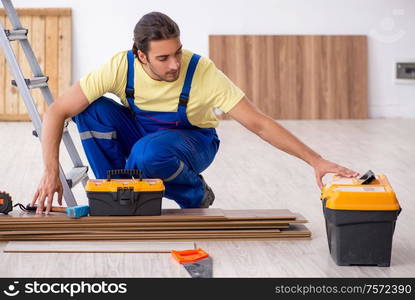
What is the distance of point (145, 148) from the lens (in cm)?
384

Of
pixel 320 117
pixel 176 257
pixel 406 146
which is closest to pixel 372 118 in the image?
pixel 320 117

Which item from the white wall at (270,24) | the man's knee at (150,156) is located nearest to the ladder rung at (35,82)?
the man's knee at (150,156)

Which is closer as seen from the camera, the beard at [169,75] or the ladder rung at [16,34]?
the beard at [169,75]

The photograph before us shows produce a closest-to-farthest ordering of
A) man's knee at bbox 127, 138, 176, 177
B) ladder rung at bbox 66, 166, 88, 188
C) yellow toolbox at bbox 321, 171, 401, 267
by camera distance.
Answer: yellow toolbox at bbox 321, 171, 401, 267 → man's knee at bbox 127, 138, 176, 177 → ladder rung at bbox 66, 166, 88, 188

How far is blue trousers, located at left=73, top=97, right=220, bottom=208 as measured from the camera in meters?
3.87

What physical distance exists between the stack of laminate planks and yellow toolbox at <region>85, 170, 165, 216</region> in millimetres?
38

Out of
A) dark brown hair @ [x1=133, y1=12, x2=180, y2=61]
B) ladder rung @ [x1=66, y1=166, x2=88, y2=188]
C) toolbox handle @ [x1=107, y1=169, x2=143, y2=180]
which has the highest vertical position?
dark brown hair @ [x1=133, y1=12, x2=180, y2=61]

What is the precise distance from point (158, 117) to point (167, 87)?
0.63 ft

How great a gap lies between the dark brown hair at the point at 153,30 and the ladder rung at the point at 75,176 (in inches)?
30.2

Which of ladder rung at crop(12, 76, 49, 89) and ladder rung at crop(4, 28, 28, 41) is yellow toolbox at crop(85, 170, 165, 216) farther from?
ladder rung at crop(4, 28, 28, 41)

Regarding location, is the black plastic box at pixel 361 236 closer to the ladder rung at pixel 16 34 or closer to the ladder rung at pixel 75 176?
the ladder rung at pixel 75 176

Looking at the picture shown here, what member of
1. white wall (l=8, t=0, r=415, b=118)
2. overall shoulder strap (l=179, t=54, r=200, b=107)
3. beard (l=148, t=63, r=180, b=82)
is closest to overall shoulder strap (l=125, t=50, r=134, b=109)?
beard (l=148, t=63, r=180, b=82)

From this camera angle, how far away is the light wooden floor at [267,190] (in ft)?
10.2

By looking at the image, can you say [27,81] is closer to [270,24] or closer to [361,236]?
[361,236]
